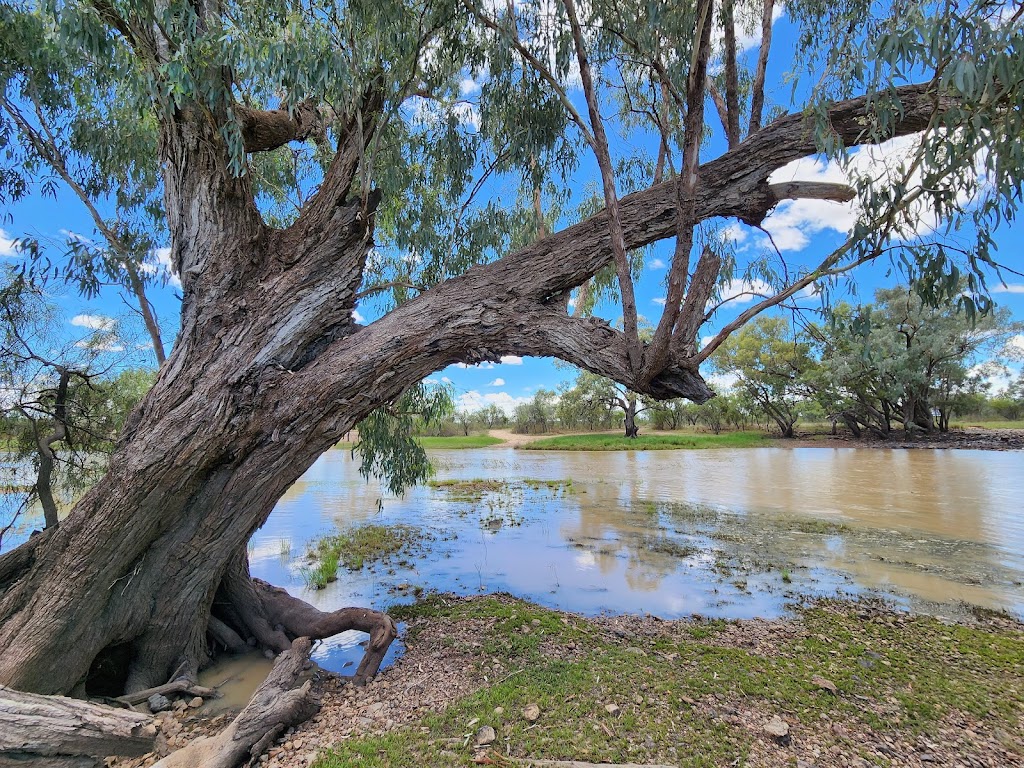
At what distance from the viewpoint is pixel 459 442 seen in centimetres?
3731

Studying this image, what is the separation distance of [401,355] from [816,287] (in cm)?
261

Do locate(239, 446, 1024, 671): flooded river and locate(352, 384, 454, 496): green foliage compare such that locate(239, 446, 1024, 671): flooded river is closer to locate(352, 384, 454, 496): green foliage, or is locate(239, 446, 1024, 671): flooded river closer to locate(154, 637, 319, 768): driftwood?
locate(154, 637, 319, 768): driftwood

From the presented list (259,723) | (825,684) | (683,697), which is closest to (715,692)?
(683,697)

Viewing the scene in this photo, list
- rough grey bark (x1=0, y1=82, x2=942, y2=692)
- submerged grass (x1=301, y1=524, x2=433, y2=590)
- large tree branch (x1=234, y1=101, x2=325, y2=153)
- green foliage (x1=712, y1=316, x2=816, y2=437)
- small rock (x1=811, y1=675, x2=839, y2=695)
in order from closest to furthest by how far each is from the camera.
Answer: small rock (x1=811, y1=675, x2=839, y2=695), rough grey bark (x1=0, y1=82, x2=942, y2=692), large tree branch (x1=234, y1=101, x2=325, y2=153), submerged grass (x1=301, y1=524, x2=433, y2=590), green foliage (x1=712, y1=316, x2=816, y2=437)

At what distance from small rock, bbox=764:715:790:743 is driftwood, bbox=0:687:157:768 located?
3.09 metres

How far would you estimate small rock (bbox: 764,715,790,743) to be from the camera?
7.91ft

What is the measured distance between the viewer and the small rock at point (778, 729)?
241 cm

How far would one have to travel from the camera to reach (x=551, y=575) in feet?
18.7

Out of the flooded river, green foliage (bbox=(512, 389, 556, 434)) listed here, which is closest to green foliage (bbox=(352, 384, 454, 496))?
the flooded river

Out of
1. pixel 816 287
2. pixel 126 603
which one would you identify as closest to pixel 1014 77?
pixel 816 287

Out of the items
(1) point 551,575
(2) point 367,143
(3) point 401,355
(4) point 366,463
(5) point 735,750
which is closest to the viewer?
(5) point 735,750

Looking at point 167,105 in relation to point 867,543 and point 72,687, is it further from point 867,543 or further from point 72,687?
point 867,543

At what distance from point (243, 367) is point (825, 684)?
3.94 metres

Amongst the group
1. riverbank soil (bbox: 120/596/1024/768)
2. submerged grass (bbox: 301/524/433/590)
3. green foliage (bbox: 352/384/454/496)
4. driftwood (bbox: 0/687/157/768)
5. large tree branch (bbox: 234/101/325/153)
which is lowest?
submerged grass (bbox: 301/524/433/590)
